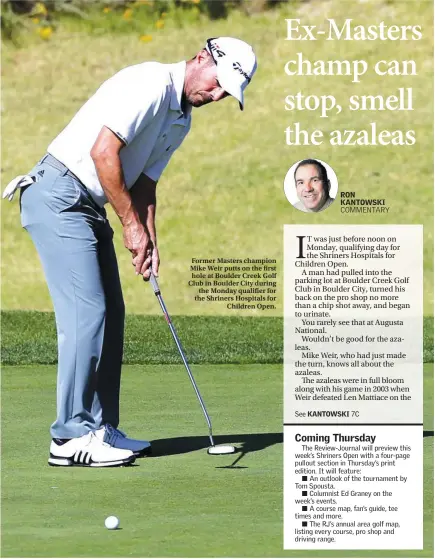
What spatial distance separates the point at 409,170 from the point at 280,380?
9112 millimetres

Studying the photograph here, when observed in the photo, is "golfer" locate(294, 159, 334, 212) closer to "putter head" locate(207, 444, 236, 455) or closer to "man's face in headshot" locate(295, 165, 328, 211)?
"man's face in headshot" locate(295, 165, 328, 211)

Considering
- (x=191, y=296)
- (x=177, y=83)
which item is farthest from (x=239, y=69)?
(x=191, y=296)

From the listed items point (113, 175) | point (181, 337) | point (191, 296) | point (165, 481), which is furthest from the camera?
point (191, 296)

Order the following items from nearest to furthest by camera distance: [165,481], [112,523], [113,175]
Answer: [112,523]
[165,481]
[113,175]

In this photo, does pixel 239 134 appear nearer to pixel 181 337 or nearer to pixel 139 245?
pixel 181 337

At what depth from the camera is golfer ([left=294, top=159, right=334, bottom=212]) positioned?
7.93 metres

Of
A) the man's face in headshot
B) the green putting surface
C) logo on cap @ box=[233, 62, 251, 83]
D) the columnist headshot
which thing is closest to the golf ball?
the green putting surface

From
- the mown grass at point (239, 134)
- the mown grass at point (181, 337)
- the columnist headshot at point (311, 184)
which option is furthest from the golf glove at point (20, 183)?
the mown grass at point (239, 134)

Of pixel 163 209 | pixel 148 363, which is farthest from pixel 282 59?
pixel 148 363

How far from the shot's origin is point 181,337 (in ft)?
33.1

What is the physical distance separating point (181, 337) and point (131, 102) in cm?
492

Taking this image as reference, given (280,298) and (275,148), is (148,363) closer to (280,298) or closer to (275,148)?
(280,298)

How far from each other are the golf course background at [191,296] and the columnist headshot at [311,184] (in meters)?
1.09

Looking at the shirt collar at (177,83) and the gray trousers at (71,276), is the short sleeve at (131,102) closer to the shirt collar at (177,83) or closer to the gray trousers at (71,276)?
the shirt collar at (177,83)
